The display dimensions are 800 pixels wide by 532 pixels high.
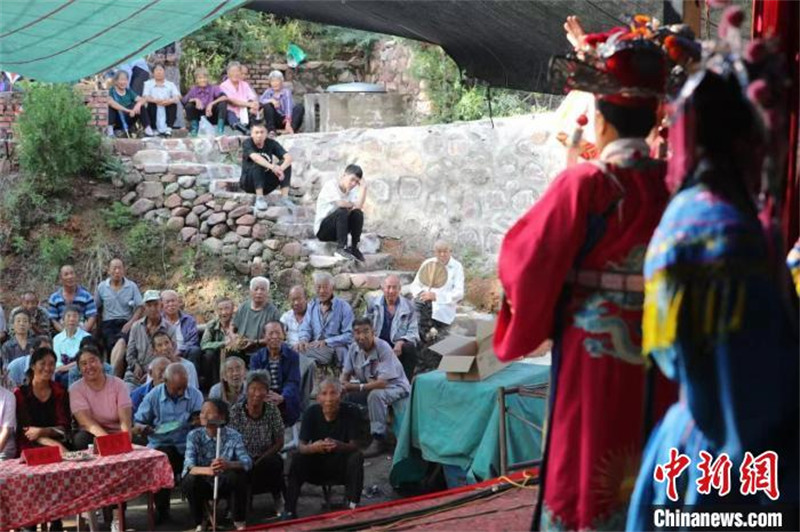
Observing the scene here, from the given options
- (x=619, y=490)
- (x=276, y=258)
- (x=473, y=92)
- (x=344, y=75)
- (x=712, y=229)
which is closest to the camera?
(x=712, y=229)

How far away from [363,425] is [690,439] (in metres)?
5.36

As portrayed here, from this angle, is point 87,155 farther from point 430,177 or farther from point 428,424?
point 428,424

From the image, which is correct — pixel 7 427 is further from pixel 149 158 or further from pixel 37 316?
pixel 149 158

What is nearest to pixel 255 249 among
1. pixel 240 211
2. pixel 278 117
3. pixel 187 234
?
pixel 240 211

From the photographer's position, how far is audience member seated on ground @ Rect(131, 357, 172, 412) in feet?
28.3

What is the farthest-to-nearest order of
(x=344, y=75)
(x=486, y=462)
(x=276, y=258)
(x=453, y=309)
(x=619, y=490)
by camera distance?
(x=344, y=75)
(x=276, y=258)
(x=453, y=309)
(x=486, y=462)
(x=619, y=490)

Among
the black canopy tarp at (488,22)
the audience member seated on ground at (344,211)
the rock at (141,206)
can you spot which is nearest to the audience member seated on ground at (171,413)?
the black canopy tarp at (488,22)

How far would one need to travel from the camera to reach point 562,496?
3.45 m

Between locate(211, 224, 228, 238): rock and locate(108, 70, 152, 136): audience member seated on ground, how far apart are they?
2035 millimetres

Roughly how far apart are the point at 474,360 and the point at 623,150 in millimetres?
4234

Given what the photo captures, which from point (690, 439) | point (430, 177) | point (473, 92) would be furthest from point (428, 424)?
point (473, 92)

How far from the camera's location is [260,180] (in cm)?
1360

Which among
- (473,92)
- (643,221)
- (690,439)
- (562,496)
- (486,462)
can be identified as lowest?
(486,462)

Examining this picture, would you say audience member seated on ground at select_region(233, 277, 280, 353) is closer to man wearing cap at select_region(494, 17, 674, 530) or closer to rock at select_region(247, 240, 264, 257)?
rock at select_region(247, 240, 264, 257)
